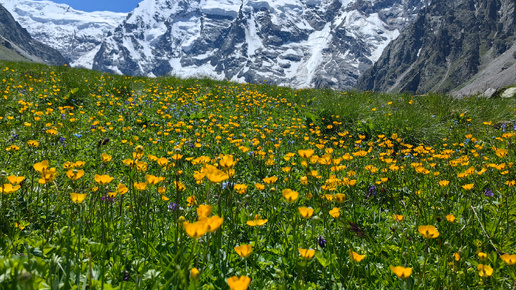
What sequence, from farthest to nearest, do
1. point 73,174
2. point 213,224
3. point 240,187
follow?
point 240,187, point 73,174, point 213,224

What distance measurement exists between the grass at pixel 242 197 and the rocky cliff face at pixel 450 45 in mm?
164058

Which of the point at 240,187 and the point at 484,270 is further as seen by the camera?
the point at 240,187

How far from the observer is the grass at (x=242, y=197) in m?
1.49

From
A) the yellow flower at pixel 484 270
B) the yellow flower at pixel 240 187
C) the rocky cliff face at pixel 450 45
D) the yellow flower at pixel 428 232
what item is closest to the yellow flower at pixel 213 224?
the yellow flower at pixel 240 187

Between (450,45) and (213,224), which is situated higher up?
(450,45)

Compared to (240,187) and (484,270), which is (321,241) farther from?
(484,270)

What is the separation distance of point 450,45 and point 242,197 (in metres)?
213

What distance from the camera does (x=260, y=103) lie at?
7617 mm

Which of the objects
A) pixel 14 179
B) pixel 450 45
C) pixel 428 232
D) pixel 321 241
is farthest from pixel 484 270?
pixel 450 45

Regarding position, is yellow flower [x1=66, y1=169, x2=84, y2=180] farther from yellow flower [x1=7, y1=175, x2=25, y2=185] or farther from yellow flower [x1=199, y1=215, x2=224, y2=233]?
yellow flower [x1=199, y1=215, x2=224, y2=233]

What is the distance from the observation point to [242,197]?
2.68 m

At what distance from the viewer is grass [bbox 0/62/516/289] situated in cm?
149

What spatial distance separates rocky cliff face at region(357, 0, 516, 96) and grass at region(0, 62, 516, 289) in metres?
164

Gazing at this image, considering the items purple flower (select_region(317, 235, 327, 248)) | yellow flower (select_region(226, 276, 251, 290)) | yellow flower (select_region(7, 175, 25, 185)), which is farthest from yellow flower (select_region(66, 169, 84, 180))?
purple flower (select_region(317, 235, 327, 248))
